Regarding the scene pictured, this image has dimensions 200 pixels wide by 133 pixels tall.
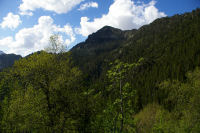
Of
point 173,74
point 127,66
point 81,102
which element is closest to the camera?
→ point 127,66

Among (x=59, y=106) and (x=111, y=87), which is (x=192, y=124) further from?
(x=59, y=106)

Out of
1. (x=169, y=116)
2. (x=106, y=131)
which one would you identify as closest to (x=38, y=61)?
(x=106, y=131)

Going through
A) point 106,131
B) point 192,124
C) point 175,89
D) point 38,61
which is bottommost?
point 106,131

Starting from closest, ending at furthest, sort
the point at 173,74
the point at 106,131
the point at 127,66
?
the point at 127,66, the point at 106,131, the point at 173,74

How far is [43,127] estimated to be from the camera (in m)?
14.4

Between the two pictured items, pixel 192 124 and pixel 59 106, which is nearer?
pixel 59 106

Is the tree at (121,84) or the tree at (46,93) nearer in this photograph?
the tree at (121,84)

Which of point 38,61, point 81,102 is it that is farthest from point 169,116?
point 38,61

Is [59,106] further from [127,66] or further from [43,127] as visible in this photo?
[127,66]

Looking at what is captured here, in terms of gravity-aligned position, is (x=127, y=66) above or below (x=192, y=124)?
above

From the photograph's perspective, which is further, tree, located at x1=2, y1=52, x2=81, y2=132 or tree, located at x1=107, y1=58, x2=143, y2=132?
tree, located at x1=2, y1=52, x2=81, y2=132

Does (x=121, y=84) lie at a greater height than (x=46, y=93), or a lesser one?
greater

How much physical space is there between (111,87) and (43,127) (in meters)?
8.09

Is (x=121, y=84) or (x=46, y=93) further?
(x=46, y=93)
